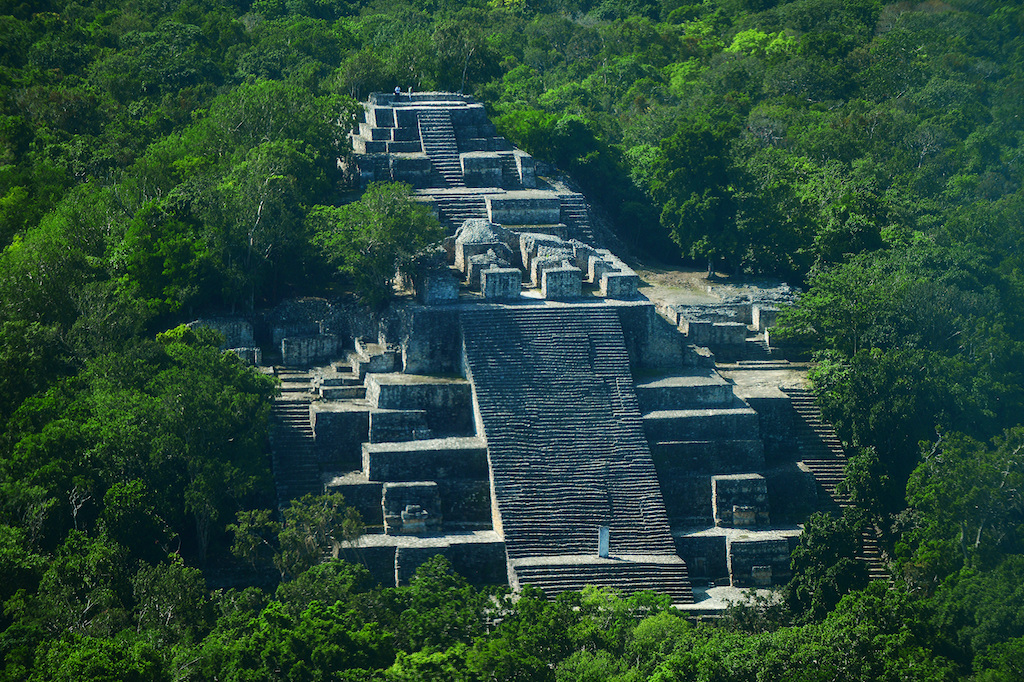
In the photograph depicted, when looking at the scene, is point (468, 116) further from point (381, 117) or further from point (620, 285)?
point (620, 285)

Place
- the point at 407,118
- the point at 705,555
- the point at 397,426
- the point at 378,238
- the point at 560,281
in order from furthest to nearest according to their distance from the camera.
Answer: the point at 407,118, the point at 560,281, the point at 378,238, the point at 397,426, the point at 705,555

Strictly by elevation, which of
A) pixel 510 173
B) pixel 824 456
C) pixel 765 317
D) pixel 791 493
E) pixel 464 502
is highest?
pixel 510 173

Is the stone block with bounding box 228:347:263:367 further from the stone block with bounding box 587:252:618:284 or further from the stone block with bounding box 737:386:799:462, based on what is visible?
the stone block with bounding box 737:386:799:462

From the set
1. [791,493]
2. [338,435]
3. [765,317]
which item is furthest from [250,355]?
[765,317]

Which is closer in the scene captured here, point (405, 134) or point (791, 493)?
point (791, 493)

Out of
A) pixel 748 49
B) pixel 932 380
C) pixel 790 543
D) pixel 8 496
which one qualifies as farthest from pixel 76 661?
pixel 748 49

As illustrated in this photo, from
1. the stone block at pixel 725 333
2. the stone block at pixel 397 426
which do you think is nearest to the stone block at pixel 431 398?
the stone block at pixel 397 426

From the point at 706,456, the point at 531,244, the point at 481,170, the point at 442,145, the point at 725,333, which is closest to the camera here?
the point at 706,456
